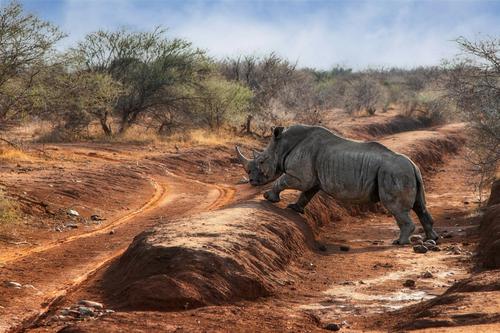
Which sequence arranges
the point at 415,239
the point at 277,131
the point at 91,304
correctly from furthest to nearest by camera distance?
the point at 277,131 → the point at 415,239 → the point at 91,304

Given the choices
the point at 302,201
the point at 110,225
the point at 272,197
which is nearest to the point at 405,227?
the point at 302,201

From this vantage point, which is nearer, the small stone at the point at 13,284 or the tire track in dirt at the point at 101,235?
the tire track in dirt at the point at 101,235

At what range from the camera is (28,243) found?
13.1 m

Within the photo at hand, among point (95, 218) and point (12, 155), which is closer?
point (95, 218)

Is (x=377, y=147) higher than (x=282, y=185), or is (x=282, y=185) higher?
(x=377, y=147)

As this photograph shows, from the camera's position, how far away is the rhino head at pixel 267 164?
14969 millimetres

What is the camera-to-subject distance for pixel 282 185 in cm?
1445

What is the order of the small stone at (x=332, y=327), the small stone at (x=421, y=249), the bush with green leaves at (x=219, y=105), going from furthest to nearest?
the bush with green leaves at (x=219, y=105), the small stone at (x=421, y=249), the small stone at (x=332, y=327)

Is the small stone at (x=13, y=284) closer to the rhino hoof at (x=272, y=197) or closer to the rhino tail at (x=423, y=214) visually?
the rhino hoof at (x=272, y=197)

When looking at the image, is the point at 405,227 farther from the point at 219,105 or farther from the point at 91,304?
the point at 219,105

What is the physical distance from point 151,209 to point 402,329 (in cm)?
1060

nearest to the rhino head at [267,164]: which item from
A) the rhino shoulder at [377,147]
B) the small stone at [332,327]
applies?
the rhino shoulder at [377,147]

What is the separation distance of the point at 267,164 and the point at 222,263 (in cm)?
604

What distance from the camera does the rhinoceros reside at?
1346 centimetres
